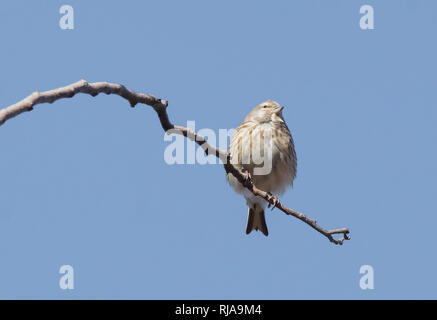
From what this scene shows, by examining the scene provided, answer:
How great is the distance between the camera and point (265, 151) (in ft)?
29.1

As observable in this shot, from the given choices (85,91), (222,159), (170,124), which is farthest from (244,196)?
(85,91)

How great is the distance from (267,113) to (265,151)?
0.71 metres

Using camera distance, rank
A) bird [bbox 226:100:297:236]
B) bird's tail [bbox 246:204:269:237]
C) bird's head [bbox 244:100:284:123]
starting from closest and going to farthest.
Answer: bird [bbox 226:100:297:236] → bird's head [bbox 244:100:284:123] → bird's tail [bbox 246:204:269:237]

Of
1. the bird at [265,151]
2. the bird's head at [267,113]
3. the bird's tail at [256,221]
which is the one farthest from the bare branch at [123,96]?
the bird's tail at [256,221]

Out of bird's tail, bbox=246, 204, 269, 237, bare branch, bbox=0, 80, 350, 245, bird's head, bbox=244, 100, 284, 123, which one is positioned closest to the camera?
bare branch, bbox=0, 80, 350, 245

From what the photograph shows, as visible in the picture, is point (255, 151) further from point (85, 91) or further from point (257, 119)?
point (85, 91)

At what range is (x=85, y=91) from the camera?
129 inches

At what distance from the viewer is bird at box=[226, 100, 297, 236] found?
348 inches

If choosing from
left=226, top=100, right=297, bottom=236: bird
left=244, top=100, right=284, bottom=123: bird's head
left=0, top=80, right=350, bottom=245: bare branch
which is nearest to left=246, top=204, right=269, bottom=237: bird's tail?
left=226, top=100, right=297, bottom=236: bird

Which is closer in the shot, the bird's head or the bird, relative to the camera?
the bird

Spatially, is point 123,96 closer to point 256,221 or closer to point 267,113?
point 267,113

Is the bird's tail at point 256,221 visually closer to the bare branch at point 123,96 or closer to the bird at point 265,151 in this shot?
the bird at point 265,151

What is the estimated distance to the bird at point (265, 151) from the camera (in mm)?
8828

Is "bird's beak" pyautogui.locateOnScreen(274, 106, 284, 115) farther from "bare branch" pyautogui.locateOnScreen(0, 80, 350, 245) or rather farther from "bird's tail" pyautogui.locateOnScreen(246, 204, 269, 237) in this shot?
"bare branch" pyautogui.locateOnScreen(0, 80, 350, 245)
